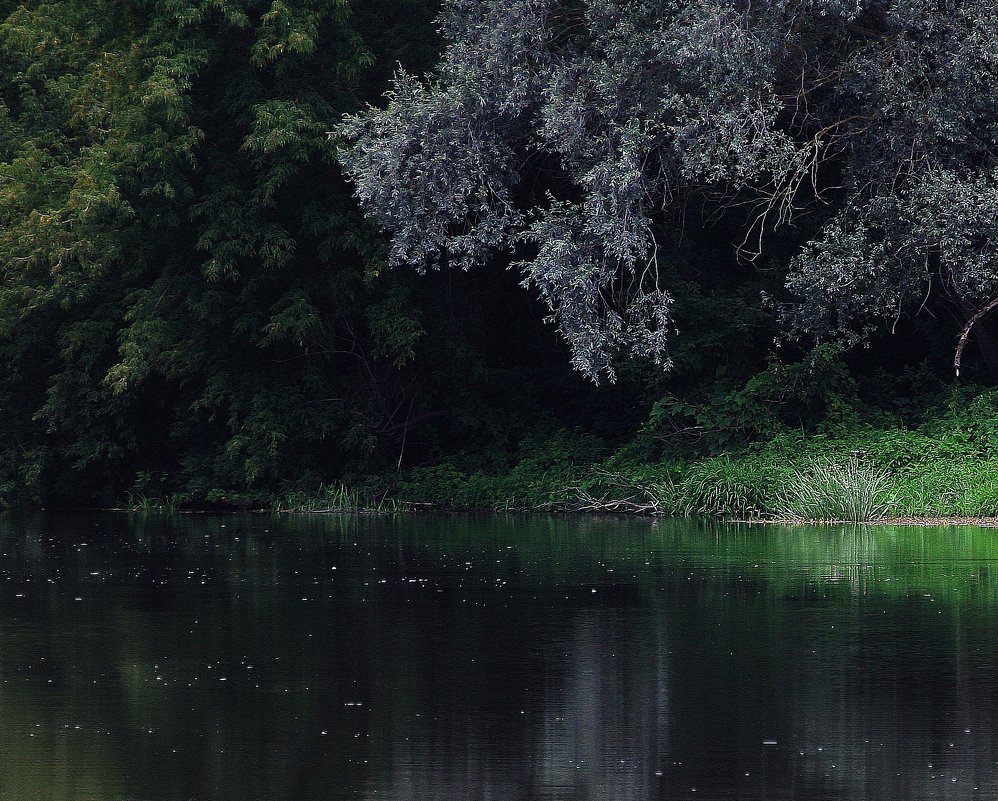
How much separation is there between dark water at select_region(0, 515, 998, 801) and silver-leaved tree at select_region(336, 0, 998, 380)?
8.79m

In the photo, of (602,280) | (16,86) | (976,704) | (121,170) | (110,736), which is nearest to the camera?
(110,736)

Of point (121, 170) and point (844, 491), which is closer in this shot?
point (844, 491)

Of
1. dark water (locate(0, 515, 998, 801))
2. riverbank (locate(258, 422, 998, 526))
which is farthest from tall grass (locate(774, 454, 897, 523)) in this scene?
dark water (locate(0, 515, 998, 801))

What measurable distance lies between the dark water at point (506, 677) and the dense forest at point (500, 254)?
929cm

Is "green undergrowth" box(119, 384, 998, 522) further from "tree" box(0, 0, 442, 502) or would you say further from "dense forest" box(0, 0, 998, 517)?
"tree" box(0, 0, 442, 502)

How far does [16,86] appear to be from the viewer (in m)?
36.9

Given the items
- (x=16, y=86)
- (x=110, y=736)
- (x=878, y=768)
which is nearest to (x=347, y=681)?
(x=110, y=736)

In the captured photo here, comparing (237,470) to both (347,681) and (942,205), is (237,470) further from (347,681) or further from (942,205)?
→ (347,681)

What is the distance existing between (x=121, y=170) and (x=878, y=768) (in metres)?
23.5

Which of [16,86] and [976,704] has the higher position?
[16,86]

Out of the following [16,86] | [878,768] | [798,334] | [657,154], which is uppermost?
[16,86]

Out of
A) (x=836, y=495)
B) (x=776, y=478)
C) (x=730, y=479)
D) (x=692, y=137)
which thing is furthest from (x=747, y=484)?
(x=692, y=137)

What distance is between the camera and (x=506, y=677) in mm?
9766

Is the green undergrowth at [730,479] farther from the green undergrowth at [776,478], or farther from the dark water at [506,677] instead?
the dark water at [506,677]
